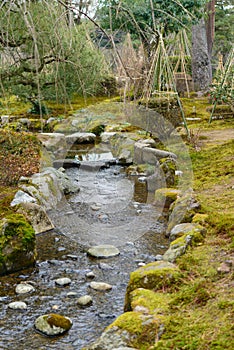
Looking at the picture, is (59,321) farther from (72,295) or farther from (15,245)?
(15,245)

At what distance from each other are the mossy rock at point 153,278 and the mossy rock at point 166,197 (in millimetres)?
1727

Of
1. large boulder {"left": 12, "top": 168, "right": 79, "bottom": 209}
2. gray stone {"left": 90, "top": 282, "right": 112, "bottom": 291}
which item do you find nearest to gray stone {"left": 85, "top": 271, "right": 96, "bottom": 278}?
gray stone {"left": 90, "top": 282, "right": 112, "bottom": 291}

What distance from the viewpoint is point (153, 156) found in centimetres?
521

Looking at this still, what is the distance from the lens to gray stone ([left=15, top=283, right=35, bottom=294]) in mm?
2430

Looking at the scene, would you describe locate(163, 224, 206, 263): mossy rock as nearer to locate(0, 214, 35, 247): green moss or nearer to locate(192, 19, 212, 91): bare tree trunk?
locate(0, 214, 35, 247): green moss

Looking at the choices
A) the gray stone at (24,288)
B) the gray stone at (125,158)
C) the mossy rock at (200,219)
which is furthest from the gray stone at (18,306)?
the gray stone at (125,158)

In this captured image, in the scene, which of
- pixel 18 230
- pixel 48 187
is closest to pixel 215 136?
pixel 48 187

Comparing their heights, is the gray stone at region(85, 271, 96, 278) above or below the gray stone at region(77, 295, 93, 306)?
below

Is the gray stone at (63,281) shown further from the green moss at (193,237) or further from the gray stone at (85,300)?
the green moss at (193,237)

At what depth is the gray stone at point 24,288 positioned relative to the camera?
2.43 m

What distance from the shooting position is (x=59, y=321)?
6.71ft

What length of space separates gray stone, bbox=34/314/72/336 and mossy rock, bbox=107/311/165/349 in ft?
1.26

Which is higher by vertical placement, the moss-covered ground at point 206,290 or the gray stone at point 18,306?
the moss-covered ground at point 206,290

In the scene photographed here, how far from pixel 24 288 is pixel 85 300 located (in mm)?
406
